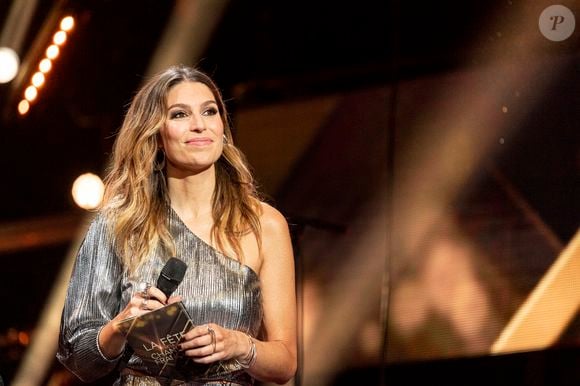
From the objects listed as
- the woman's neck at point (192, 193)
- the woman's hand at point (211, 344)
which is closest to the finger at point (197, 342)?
the woman's hand at point (211, 344)

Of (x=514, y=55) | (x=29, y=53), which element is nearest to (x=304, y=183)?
(x=514, y=55)

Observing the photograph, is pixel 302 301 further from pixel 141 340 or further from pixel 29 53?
pixel 141 340

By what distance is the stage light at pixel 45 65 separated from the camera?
178 inches

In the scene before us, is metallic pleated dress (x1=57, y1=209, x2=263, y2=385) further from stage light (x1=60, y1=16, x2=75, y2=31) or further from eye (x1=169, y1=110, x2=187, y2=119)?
stage light (x1=60, y1=16, x2=75, y2=31)

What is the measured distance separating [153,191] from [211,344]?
51cm

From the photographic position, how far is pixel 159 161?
96.9 inches

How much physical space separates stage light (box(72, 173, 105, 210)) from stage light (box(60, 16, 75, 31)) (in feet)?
2.14

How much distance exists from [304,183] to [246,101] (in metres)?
0.46

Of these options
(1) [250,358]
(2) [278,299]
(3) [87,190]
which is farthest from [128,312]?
(3) [87,190]

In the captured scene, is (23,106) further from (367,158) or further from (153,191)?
(153,191)

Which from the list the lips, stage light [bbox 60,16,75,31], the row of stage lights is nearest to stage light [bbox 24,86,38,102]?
the row of stage lights

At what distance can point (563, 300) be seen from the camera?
3.54 metres

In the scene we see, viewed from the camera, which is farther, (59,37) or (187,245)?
(59,37)

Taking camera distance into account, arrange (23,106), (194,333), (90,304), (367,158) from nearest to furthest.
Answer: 1. (194,333)
2. (90,304)
3. (367,158)
4. (23,106)
